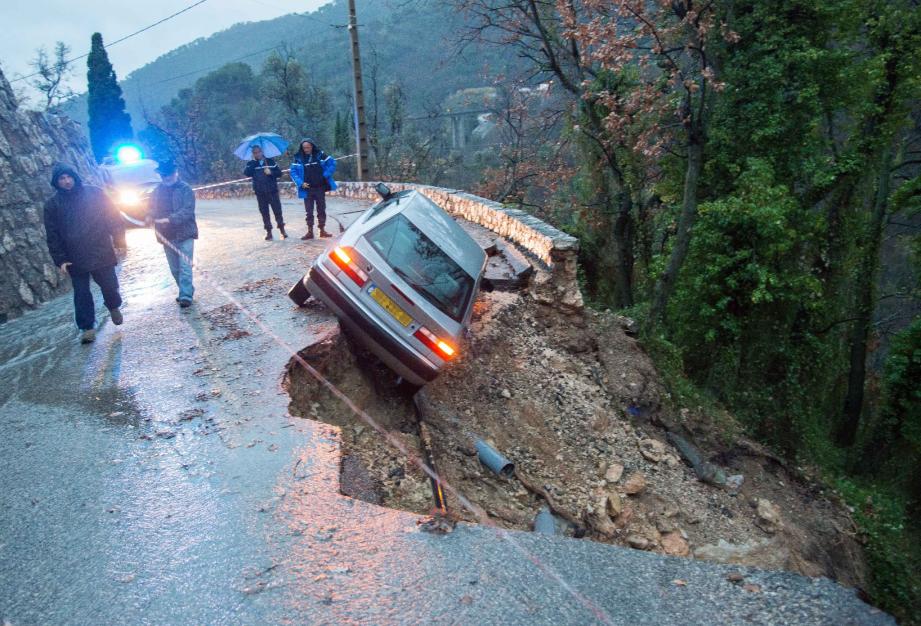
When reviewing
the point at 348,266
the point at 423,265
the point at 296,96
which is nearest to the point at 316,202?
the point at 348,266

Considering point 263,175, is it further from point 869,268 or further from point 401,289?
point 869,268

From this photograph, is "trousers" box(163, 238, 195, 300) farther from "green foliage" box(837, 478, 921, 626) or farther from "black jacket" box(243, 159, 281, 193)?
"green foliage" box(837, 478, 921, 626)

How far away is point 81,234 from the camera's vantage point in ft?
19.9

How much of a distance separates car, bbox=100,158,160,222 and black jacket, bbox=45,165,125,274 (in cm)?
826

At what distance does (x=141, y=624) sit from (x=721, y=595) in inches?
121

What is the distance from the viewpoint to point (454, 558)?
10.8ft

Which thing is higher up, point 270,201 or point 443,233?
point 443,233

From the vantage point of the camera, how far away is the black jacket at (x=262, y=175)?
9891 mm

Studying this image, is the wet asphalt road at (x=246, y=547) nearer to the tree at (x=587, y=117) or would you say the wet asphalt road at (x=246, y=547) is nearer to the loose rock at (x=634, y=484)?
the loose rock at (x=634, y=484)

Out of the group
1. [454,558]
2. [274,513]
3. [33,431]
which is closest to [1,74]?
[33,431]

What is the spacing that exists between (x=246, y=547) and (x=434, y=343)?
102 inches

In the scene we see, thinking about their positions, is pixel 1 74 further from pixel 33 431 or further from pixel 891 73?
pixel 891 73

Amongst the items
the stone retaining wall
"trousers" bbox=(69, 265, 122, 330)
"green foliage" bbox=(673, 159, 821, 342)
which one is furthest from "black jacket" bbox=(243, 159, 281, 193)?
"green foliage" bbox=(673, 159, 821, 342)

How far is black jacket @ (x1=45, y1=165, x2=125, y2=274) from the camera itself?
5949 mm
